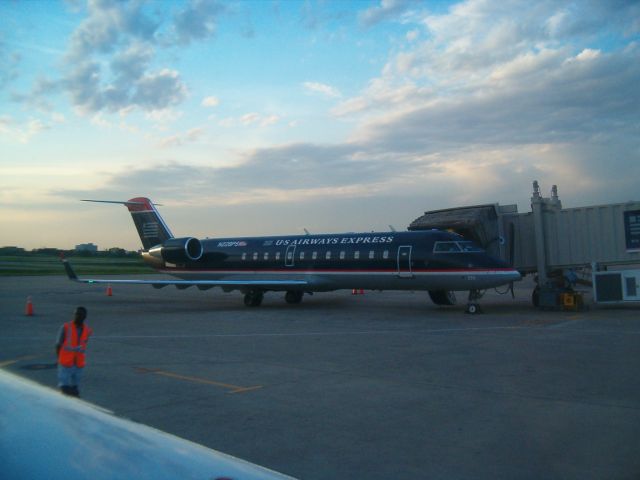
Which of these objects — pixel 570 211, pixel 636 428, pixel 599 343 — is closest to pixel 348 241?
pixel 570 211

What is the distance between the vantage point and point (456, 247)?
19.1 meters

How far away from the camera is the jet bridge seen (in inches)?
759

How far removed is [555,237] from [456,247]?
426 centimetres

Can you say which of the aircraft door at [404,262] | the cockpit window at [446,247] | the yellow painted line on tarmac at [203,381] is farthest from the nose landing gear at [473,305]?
the yellow painted line on tarmac at [203,381]

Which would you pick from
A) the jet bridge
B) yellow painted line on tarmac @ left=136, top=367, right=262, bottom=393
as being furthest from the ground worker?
the jet bridge

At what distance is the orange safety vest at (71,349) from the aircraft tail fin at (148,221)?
20841 millimetres

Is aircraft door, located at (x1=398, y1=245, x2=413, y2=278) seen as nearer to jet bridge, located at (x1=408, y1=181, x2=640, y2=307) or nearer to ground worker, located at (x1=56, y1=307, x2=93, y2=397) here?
jet bridge, located at (x1=408, y1=181, x2=640, y2=307)

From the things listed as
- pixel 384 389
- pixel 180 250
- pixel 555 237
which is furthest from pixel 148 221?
pixel 384 389

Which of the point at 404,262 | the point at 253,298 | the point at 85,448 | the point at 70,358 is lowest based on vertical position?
the point at 253,298

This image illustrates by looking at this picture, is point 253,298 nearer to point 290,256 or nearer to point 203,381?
point 290,256

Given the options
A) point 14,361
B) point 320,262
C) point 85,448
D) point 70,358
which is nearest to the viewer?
point 85,448

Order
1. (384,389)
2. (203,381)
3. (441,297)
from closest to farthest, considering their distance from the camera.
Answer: (384,389), (203,381), (441,297)

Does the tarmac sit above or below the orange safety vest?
below

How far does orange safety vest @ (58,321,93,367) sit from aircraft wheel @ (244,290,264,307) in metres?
16.5
